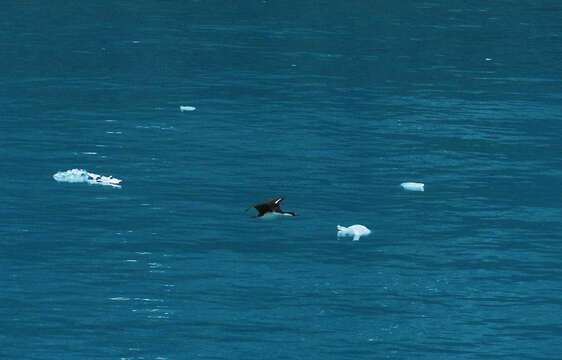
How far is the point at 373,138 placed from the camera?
1626 inches

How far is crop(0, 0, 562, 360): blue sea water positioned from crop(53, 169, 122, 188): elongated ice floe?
0.69 feet

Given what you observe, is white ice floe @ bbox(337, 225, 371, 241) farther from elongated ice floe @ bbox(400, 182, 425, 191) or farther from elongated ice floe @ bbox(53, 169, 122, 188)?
elongated ice floe @ bbox(53, 169, 122, 188)

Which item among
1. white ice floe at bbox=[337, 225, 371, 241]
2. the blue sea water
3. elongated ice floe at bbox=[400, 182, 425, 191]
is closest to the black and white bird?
the blue sea water

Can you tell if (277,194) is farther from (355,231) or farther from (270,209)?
(355,231)

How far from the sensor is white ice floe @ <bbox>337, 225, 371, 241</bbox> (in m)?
30.0

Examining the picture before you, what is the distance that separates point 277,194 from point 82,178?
4766 millimetres

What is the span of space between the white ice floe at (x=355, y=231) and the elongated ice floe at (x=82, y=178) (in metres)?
6.71

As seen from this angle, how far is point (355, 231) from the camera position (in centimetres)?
3003

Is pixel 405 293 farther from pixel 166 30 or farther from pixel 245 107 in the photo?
pixel 166 30

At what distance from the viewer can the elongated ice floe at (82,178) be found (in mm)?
34375

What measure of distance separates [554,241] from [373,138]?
11.8 m

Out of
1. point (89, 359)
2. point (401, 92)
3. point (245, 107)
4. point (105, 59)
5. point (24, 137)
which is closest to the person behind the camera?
point (89, 359)

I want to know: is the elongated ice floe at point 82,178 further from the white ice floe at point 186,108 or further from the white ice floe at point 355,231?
the white ice floe at point 186,108

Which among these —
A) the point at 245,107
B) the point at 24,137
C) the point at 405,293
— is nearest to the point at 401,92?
the point at 245,107
